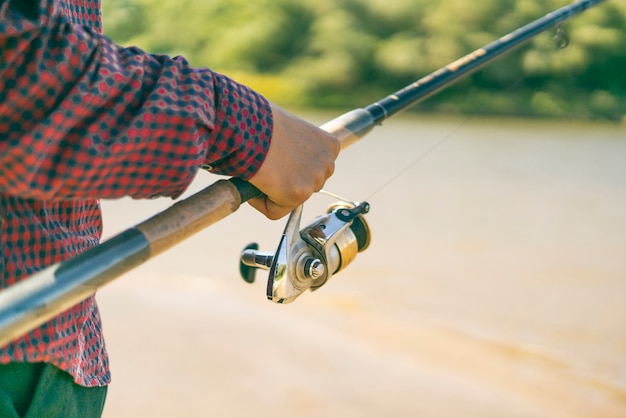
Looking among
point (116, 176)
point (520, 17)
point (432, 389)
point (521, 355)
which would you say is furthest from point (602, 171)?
point (116, 176)

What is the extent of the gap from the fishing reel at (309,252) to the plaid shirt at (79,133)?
0.19m

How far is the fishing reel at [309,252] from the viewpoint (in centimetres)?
85

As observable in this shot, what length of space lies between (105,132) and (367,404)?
1.54 meters

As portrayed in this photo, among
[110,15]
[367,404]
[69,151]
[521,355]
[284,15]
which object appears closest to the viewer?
[69,151]

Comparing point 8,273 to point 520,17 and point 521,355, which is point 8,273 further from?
point 520,17

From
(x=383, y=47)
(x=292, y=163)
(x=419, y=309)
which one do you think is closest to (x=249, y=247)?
(x=292, y=163)

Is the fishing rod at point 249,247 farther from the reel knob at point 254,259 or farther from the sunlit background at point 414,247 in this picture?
the sunlit background at point 414,247

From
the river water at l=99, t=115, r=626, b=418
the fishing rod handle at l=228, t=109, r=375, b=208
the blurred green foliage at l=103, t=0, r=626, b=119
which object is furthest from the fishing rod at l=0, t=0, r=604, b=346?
the blurred green foliage at l=103, t=0, r=626, b=119

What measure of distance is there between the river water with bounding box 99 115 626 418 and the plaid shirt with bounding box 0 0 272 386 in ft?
2.81

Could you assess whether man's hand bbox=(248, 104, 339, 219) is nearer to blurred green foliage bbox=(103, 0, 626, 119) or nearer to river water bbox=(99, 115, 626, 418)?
river water bbox=(99, 115, 626, 418)

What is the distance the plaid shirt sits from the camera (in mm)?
547

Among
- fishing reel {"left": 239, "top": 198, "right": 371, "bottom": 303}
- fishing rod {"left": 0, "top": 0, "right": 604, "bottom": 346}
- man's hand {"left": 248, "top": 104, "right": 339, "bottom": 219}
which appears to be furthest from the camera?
fishing reel {"left": 239, "top": 198, "right": 371, "bottom": 303}

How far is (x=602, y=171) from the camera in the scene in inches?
152

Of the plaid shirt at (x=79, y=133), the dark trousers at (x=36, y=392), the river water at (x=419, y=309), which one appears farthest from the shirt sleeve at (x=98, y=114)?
the river water at (x=419, y=309)
